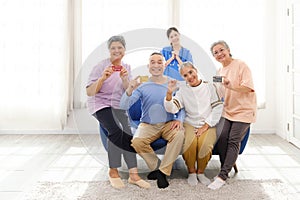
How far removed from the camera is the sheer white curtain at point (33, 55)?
419 cm

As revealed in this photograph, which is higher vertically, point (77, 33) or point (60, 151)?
point (77, 33)

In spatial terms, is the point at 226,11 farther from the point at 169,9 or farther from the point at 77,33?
the point at 77,33

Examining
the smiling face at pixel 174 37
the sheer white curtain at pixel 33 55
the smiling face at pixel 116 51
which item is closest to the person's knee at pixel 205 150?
the smiling face at pixel 116 51

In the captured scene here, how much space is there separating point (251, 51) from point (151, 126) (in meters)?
2.16

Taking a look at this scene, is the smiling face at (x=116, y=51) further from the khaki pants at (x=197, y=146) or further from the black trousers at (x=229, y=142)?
the black trousers at (x=229, y=142)

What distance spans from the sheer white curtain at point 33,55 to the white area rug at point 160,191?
6.11 ft

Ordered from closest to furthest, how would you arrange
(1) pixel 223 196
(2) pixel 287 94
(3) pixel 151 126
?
(1) pixel 223 196, (3) pixel 151 126, (2) pixel 287 94

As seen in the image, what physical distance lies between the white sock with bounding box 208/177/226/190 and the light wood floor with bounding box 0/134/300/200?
0.75 feet

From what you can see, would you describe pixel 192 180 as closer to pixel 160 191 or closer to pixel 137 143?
pixel 160 191

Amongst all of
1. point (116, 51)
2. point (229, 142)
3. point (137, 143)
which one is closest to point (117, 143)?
point (137, 143)

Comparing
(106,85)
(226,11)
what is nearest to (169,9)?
(226,11)

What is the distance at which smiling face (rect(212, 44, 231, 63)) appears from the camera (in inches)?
108

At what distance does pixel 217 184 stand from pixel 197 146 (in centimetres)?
29

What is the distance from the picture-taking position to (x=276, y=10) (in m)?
4.31
